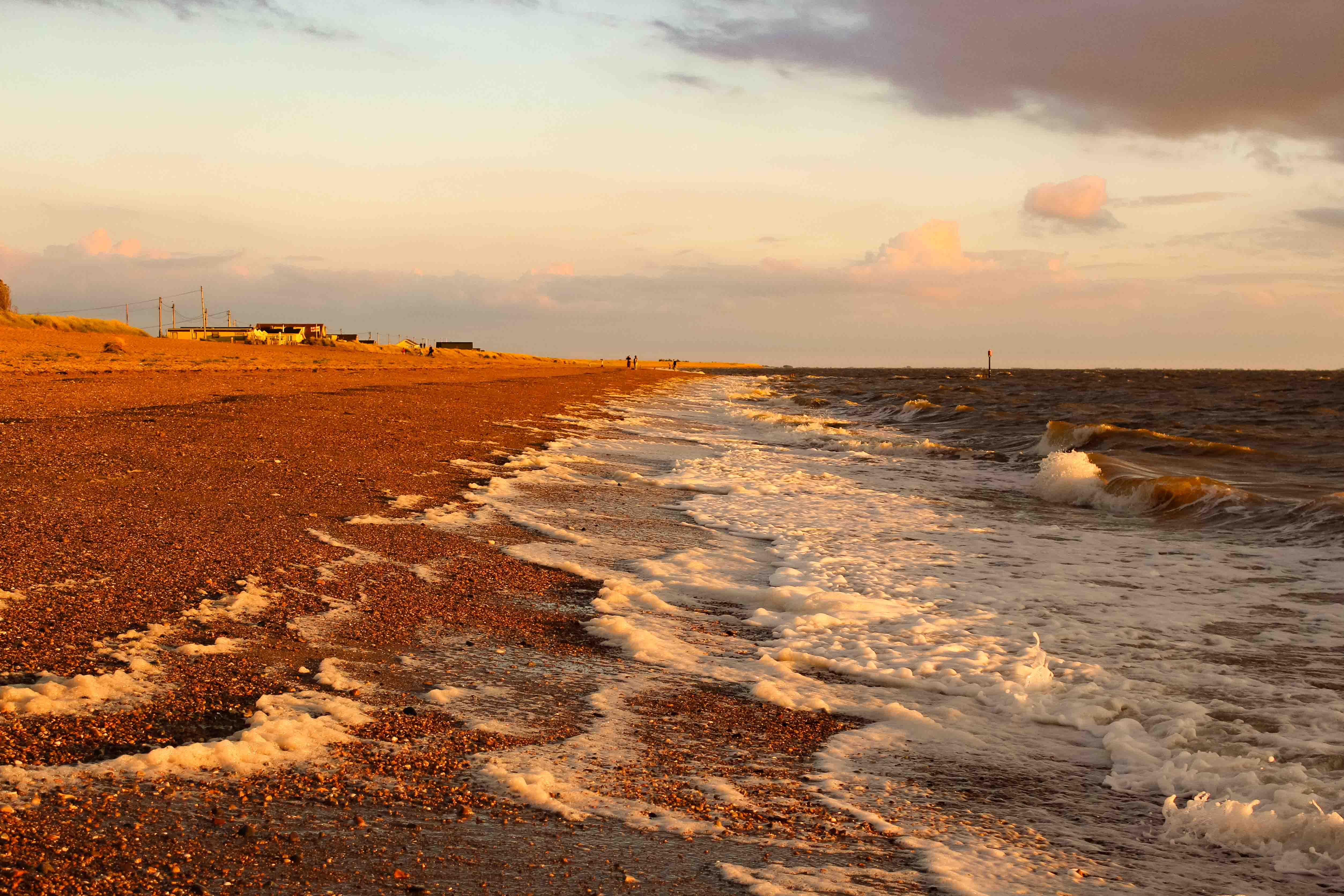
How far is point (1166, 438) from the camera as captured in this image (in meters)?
23.2

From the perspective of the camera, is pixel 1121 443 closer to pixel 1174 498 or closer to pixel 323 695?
pixel 1174 498

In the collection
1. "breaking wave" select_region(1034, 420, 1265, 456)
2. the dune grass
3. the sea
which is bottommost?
the sea

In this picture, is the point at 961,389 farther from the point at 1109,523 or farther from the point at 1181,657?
the point at 1181,657

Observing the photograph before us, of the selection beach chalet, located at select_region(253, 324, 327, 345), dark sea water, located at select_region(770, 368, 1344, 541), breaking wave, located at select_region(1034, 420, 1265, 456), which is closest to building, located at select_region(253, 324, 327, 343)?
beach chalet, located at select_region(253, 324, 327, 345)

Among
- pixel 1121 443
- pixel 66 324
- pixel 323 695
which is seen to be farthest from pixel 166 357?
pixel 323 695

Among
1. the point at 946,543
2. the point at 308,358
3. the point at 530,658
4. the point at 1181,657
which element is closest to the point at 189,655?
the point at 530,658

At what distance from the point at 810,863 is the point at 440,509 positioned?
691 cm

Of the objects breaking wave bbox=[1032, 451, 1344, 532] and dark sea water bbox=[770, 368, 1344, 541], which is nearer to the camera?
breaking wave bbox=[1032, 451, 1344, 532]

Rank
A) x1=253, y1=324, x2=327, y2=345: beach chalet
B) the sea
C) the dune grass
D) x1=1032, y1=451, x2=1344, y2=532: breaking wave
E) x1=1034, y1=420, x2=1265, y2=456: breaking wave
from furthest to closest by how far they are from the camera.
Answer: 1. x1=253, y1=324, x2=327, y2=345: beach chalet
2. the dune grass
3. x1=1034, y1=420, x2=1265, y2=456: breaking wave
4. x1=1032, y1=451, x2=1344, y2=532: breaking wave
5. the sea

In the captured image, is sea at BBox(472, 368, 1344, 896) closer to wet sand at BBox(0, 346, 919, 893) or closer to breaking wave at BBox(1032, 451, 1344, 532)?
breaking wave at BBox(1032, 451, 1344, 532)

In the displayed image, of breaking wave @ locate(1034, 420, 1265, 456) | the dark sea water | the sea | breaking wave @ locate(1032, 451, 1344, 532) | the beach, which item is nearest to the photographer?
the beach

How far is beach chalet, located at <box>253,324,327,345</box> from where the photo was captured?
76.8 m

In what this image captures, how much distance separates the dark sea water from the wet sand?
9.41m

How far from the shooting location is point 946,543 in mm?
9953
